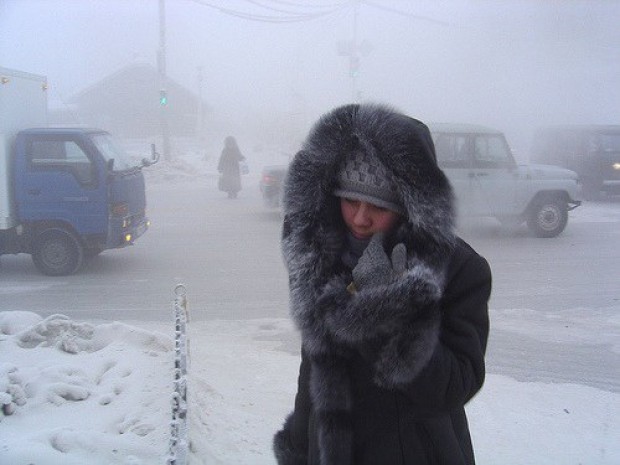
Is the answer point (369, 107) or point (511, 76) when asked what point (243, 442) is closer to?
point (369, 107)

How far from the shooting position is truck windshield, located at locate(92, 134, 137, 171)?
29.4 ft

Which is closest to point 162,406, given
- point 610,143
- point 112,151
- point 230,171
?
point 112,151

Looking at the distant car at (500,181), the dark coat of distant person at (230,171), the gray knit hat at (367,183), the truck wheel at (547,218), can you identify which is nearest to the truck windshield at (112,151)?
the distant car at (500,181)

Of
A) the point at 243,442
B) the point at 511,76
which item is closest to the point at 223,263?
the point at 243,442

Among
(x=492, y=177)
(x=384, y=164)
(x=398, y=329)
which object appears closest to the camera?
(x=398, y=329)

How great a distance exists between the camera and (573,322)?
6.94 metres

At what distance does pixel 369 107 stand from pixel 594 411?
3.57 metres

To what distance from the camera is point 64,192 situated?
28.8 ft

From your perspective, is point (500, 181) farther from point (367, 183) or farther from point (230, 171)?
point (367, 183)

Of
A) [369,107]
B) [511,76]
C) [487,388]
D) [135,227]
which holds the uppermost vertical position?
[511,76]

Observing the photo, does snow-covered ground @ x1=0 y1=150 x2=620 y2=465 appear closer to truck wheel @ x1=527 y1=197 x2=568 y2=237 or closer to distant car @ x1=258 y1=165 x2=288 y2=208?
truck wheel @ x1=527 y1=197 x2=568 y2=237

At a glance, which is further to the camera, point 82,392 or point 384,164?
point 82,392

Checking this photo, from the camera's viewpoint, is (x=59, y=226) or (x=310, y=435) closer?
(x=310, y=435)

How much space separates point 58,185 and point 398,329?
8008 millimetres
